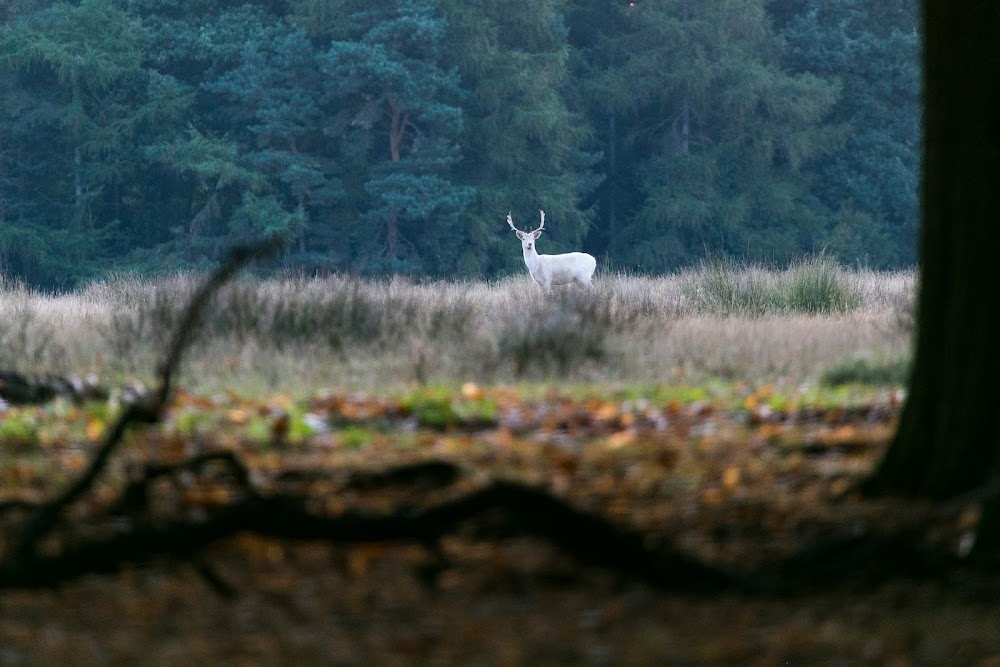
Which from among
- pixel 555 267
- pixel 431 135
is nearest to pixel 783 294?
pixel 555 267

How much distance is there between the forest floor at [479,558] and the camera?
4.32 m

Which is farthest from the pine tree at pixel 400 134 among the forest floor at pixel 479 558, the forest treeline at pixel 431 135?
the forest floor at pixel 479 558

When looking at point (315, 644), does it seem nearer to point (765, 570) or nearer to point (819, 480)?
point (765, 570)

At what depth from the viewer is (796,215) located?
40.6 metres

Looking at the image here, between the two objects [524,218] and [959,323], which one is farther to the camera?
[524,218]

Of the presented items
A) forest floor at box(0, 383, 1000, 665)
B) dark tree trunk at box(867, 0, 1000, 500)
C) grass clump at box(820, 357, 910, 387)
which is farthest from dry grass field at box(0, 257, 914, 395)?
dark tree trunk at box(867, 0, 1000, 500)

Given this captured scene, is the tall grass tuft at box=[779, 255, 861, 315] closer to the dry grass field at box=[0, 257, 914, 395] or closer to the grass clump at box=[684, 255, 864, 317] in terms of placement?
the grass clump at box=[684, 255, 864, 317]

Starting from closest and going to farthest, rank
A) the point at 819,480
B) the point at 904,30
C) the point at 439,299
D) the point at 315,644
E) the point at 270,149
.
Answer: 1. the point at 315,644
2. the point at 819,480
3. the point at 439,299
4. the point at 270,149
5. the point at 904,30

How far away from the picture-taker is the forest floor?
14.2 feet

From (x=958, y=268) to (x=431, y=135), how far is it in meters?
31.2

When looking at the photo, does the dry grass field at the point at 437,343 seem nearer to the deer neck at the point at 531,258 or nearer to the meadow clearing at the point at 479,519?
the meadow clearing at the point at 479,519

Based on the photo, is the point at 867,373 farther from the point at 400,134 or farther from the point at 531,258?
the point at 400,134

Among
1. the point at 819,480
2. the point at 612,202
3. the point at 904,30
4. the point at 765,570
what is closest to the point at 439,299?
the point at 819,480

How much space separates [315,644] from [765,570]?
1.56 metres
